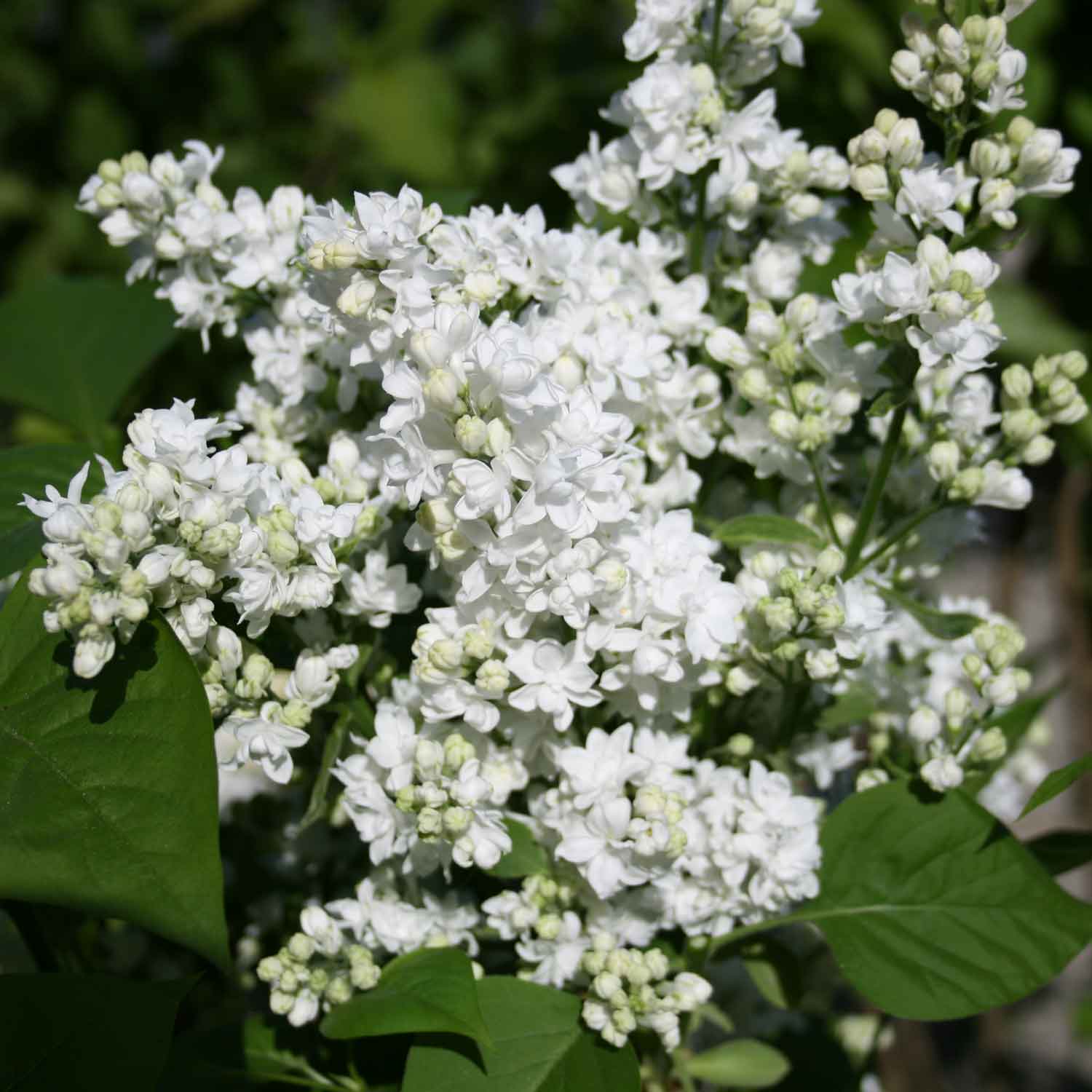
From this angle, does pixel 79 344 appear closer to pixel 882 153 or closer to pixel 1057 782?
pixel 882 153

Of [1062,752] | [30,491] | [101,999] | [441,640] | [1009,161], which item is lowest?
[101,999]

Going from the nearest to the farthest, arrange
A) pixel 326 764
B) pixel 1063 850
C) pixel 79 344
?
1. pixel 326 764
2. pixel 1063 850
3. pixel 79 344

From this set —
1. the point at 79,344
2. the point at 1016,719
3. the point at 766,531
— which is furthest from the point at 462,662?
the point at 79,344

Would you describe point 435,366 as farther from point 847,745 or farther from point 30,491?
point 847,745

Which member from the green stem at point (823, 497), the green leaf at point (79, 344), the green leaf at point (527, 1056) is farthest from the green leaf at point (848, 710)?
the green leaf at point (79, 344)

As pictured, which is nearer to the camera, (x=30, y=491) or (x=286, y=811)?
(x=30, y=491)

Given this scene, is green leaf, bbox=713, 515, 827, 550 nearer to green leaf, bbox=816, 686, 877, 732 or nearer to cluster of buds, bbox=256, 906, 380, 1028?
green leaf, bbox=816, 686, 877, 732

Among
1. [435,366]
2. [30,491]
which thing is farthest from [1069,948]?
[30,491]
